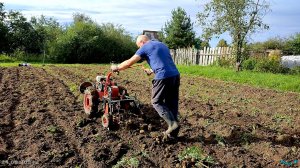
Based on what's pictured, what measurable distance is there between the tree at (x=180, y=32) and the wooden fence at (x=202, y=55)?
1034cm

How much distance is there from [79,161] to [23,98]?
517 centimetres

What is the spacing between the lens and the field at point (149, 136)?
5.21 metres

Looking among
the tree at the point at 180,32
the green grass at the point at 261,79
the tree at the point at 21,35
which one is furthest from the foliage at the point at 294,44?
the tree at the point at 21,35

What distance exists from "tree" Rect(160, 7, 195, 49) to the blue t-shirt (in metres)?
34.7

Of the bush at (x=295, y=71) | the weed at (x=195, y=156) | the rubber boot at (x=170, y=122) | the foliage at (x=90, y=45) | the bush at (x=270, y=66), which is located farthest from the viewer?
the foliage at (x=90, y=45)

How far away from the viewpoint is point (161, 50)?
20.1 feet

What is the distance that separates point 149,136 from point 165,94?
30.4 inches

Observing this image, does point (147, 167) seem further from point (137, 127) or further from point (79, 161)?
point (137, 127)

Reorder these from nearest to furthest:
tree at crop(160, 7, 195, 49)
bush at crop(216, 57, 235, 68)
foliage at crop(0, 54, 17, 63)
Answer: bush at crop(216, 57, 235, 68) < foliage at crop(0, 54, 17, 63) < tree at crop(160, 7, 195, 49)

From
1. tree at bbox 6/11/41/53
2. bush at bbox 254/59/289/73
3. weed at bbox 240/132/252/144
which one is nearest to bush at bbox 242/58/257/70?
bush at bbox 254/59/289/73

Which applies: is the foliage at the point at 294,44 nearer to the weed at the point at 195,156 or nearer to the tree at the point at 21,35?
the tree at the point at 21,35

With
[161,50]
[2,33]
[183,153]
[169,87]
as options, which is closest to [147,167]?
[183,153]

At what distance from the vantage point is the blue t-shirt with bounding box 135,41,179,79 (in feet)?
19.9

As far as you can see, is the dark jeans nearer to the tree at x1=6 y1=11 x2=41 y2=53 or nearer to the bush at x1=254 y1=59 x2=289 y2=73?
the bush at x1=254 y1=59 x2=289 y2=73
